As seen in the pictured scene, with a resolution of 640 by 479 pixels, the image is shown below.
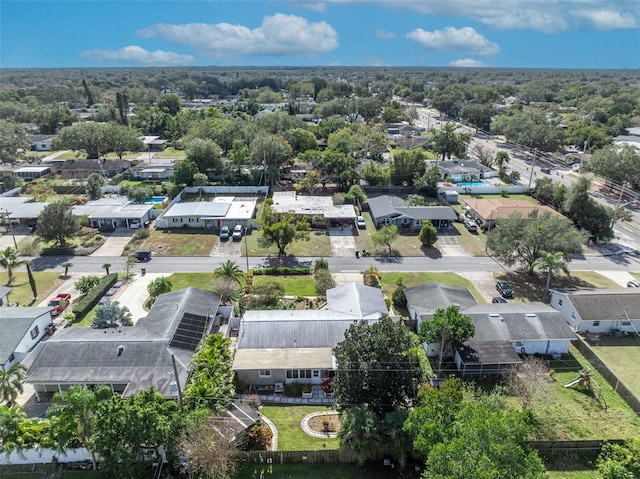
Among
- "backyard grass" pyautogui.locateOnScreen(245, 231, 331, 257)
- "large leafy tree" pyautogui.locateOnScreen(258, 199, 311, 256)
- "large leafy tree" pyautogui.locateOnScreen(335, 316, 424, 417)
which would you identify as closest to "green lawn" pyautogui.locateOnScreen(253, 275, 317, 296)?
"large leafy tree" pyautogui.locateOnScreen(258, 199, 311, 256)

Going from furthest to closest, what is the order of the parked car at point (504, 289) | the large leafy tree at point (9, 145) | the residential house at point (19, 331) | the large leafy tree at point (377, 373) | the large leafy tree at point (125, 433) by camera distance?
1. the large leafy tree at point (9, 145)
2. the parked car at point (504, 289)
3. the residential house at point (19, 331)
4. the large leafy tree at point (377, 373)
5. the large leafy tree at point (125, 433)

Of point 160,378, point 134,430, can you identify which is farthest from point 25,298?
point 134,430

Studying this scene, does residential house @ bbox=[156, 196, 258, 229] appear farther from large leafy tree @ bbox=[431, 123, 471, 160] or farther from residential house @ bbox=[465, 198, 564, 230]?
large leafy tree @ bbox=[431, 123, 471, 160]

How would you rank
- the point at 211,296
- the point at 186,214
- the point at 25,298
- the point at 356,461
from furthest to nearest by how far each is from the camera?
the point at 186,214
the point at 25,298
the point at 211,296
the point at 356,461

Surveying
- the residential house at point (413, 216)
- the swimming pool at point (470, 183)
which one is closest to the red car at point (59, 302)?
the residential house at point (413, 216)

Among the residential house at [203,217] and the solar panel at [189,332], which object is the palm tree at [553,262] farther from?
the residential house at [203,217]

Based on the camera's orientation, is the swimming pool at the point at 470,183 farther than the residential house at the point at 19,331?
Yes

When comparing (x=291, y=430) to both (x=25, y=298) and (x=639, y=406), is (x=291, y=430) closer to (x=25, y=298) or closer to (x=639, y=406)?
(x=639, y=406)
